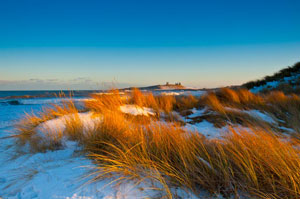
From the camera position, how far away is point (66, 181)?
145 centimetres

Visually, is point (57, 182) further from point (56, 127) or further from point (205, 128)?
point (205, 128)

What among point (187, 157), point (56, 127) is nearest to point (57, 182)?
point (187, 157)

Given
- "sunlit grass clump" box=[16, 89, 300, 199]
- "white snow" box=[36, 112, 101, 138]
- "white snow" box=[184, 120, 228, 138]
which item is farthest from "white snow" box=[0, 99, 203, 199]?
"white snow" box=[184, 120, 228, 138]

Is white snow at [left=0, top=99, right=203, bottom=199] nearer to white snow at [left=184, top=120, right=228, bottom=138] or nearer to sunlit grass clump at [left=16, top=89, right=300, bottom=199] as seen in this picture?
sunlit grass clump at [left=16, top=89, right=300, bottom=199]

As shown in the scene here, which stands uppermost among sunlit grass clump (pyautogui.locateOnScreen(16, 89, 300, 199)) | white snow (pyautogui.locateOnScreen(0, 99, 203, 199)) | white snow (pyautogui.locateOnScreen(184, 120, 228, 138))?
sunlit grass clump (pyautogui.locateOnScreen(16, 89, 300, 199))

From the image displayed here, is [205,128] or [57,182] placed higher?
[57,182]

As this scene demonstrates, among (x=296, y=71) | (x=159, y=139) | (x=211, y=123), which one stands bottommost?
(x=211, y=123)

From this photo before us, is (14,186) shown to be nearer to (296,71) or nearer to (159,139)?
(159,139)

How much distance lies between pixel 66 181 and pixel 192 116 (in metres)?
3.31

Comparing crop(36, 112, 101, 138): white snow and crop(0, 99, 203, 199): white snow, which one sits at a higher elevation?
crop(36, 112, 101, 138): white snow

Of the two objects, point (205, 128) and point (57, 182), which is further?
point (205, 128)

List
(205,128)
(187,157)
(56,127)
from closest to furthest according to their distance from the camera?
(187,157), (56,127), (205,128)

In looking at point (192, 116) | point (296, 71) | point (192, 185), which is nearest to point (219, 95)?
point (192, 116)

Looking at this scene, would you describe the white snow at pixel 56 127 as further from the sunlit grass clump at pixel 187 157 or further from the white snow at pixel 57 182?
the white snow at pixel 57 182
